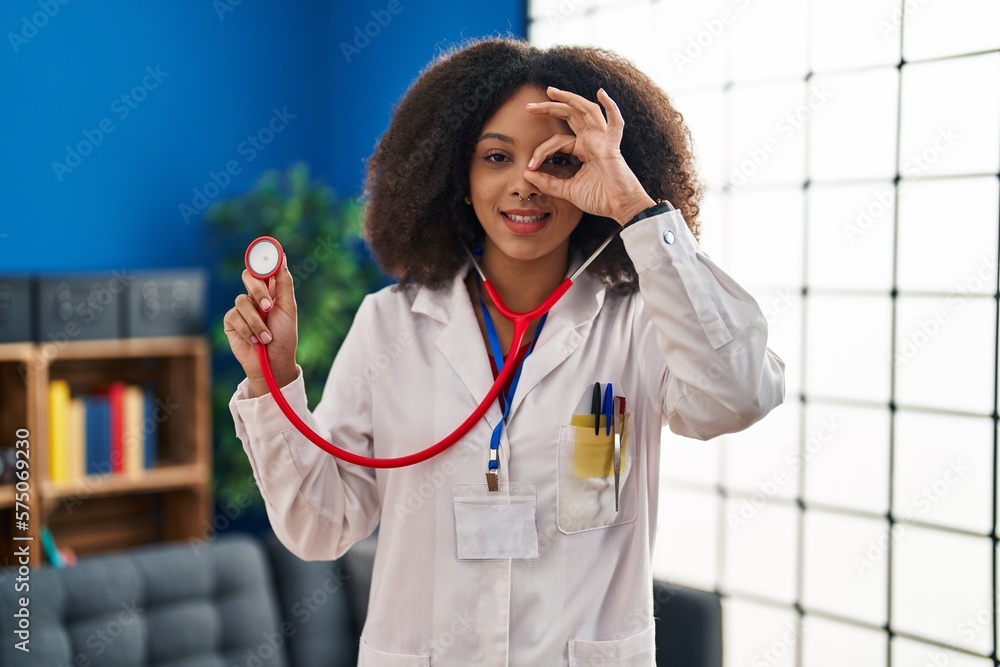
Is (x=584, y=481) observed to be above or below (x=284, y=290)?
below

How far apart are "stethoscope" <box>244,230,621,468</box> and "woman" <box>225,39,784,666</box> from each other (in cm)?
3

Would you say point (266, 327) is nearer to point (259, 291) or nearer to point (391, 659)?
point (259, 291)

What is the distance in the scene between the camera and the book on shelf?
3295 mm

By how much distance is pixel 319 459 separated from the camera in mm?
1348

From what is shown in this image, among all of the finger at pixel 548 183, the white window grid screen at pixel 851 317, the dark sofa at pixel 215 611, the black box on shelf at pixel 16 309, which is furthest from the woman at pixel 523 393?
the black box on shelf at pixel 16 309

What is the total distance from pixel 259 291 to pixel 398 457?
309 mm

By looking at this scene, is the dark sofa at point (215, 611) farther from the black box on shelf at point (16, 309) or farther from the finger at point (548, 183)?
the finger at point (548, 183)

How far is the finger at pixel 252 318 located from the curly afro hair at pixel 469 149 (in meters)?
0.31

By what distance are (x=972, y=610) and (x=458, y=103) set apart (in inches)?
78.3

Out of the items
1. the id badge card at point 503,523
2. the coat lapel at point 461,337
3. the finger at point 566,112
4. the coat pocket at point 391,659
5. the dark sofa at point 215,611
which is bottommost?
the dark sofa at point 215,611

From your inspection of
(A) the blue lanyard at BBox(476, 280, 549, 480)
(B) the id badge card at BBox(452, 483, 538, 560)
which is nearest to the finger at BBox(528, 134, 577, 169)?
Result: (A) the blue lanyard at BBox(476, 280, 549, 480)

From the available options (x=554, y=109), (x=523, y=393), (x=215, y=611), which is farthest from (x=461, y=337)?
(x=215, y=611)

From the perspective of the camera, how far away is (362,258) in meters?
4.11

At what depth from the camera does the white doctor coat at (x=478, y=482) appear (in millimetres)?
1334
